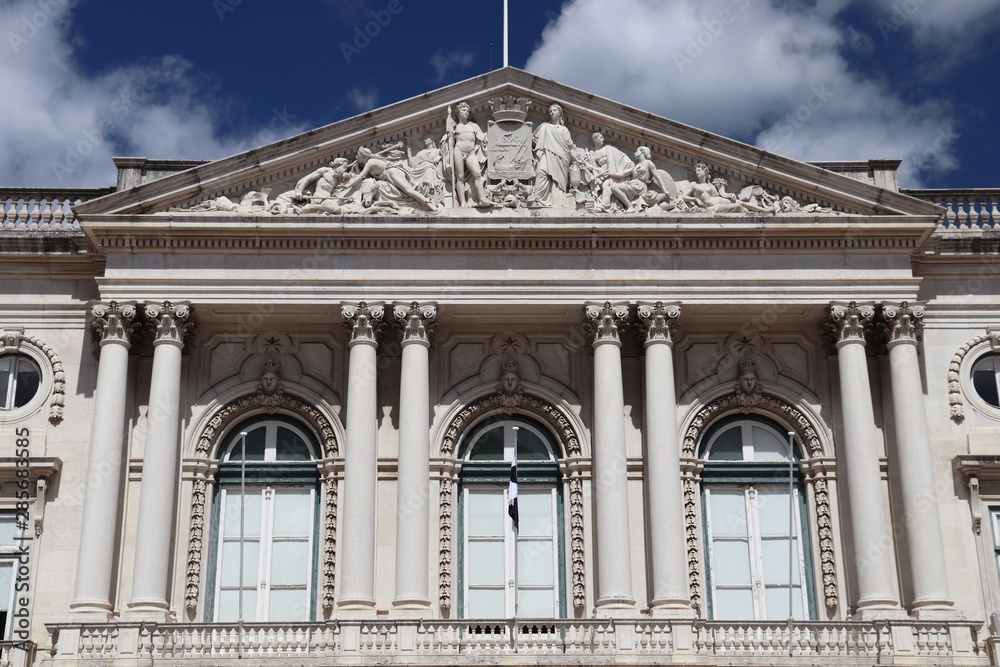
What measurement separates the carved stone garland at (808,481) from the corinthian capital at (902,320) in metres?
2.21

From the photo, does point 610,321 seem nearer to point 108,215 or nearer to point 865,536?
point 865,536

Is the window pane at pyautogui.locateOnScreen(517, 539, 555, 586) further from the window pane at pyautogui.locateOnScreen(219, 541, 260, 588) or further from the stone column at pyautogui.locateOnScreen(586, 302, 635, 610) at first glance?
the window pane at pyautogui.locateOnScreen(219, 541, 260, 588)

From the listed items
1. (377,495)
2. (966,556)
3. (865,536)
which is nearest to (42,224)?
(377,495)

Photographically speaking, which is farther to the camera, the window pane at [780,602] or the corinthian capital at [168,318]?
the corinthian capital at [168,318]

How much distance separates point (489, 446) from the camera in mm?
26922

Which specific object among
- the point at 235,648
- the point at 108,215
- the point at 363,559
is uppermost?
the point at 108,215

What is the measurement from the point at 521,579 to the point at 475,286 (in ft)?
16.9

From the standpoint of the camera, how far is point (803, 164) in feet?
86.9

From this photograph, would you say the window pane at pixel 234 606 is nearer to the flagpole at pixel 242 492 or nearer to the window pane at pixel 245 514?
the flagpole at pixel 242 492

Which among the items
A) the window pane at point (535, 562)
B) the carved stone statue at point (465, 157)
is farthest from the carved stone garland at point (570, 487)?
the carved stone statue at point (465, 157)

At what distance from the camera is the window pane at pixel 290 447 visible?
26750mm

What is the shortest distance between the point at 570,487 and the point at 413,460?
305 centimetres

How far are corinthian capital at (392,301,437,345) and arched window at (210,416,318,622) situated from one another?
9.16ft

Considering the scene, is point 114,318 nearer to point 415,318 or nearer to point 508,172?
point 415,318
